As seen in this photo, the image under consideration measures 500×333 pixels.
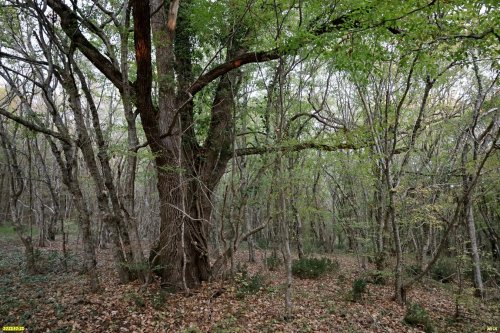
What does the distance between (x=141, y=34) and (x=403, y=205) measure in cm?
786

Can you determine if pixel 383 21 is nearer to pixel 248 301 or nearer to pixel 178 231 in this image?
pixel 178 231

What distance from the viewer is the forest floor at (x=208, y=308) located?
511 cm

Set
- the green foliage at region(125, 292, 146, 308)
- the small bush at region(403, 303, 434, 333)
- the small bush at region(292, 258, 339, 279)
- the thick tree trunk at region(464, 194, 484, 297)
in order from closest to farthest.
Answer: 1. the green foliage at region(125, 292, 146, 308)
2. the small bush at region(403, 303, 434, 333)
3. the thick tree trunk at region(464, 194, 484, 297)
4. the small bush at region(292, 258, 339, 279)

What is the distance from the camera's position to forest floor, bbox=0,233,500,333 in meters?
5.11

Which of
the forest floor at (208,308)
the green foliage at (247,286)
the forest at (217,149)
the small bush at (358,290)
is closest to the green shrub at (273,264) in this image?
the forest at (217,149)

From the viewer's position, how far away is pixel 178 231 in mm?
6730

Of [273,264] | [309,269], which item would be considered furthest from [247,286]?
[273,264]

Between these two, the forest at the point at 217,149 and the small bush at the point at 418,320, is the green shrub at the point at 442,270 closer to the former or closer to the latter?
the forest at the point at 217,149

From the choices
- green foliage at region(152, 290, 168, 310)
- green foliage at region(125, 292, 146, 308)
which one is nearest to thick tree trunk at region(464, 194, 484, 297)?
green foliage at region(152, 290, 168, 310)

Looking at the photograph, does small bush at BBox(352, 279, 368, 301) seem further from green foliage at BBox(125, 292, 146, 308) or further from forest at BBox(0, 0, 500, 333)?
green foliage at BBox(125, 292, 146, 308)

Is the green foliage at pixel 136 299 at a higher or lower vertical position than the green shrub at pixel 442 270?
higher

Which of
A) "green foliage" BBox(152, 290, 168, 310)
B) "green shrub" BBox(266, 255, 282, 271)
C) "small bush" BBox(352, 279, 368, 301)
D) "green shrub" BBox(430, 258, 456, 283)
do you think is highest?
"green foliage" BBox(152, 290, 168, 310)

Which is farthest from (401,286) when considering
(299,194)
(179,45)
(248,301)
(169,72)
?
(179,45)

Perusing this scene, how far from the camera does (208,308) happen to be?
608 cm
